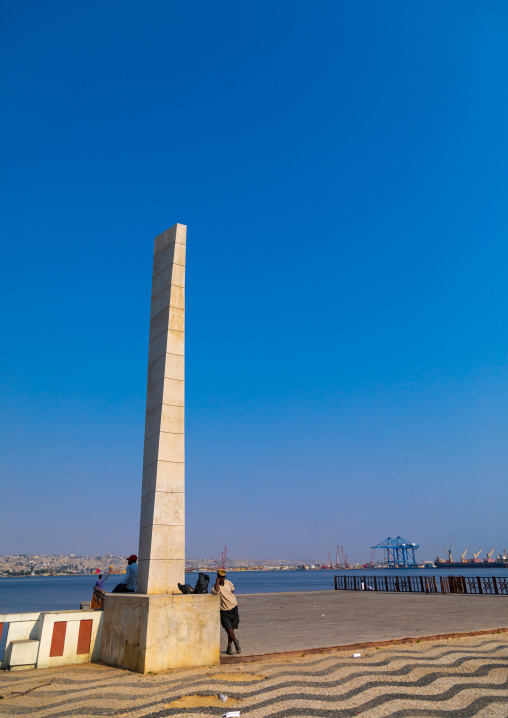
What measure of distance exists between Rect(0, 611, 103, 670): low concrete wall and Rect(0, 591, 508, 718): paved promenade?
0.30 m

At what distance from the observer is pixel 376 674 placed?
8.30 metres

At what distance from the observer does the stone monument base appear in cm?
844

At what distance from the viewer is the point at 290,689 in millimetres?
7457

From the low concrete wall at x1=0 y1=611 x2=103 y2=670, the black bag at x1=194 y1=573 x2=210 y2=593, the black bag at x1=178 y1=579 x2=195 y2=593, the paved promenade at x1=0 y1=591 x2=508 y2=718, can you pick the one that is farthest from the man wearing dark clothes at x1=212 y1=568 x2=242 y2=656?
the low concrete wall at x1=0 y1=611 x2=103 y2=670

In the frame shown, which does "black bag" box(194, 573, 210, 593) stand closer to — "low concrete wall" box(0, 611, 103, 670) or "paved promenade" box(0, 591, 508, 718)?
"paved promenade" box(0, 591, 508, 718)

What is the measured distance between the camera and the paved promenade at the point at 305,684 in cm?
664

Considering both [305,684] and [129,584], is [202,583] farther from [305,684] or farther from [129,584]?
[305,684]

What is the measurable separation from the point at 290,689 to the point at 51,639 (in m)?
4.58

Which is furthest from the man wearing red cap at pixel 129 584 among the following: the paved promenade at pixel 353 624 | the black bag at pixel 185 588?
the paved promenade at pixel 353 624

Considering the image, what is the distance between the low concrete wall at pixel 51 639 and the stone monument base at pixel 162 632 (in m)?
0.40

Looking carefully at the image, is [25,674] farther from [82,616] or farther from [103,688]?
[103,688]

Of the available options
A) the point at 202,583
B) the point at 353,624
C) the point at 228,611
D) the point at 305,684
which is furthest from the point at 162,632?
the point at 353,624

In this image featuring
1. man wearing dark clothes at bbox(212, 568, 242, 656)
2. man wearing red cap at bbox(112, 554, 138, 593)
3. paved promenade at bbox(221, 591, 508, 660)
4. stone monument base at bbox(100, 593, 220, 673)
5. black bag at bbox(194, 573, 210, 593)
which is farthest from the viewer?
paved promenade at bbox(221, 591, 508, 660)

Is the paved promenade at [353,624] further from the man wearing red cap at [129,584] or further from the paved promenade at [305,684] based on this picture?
the man wearing red cap at [129,584]
